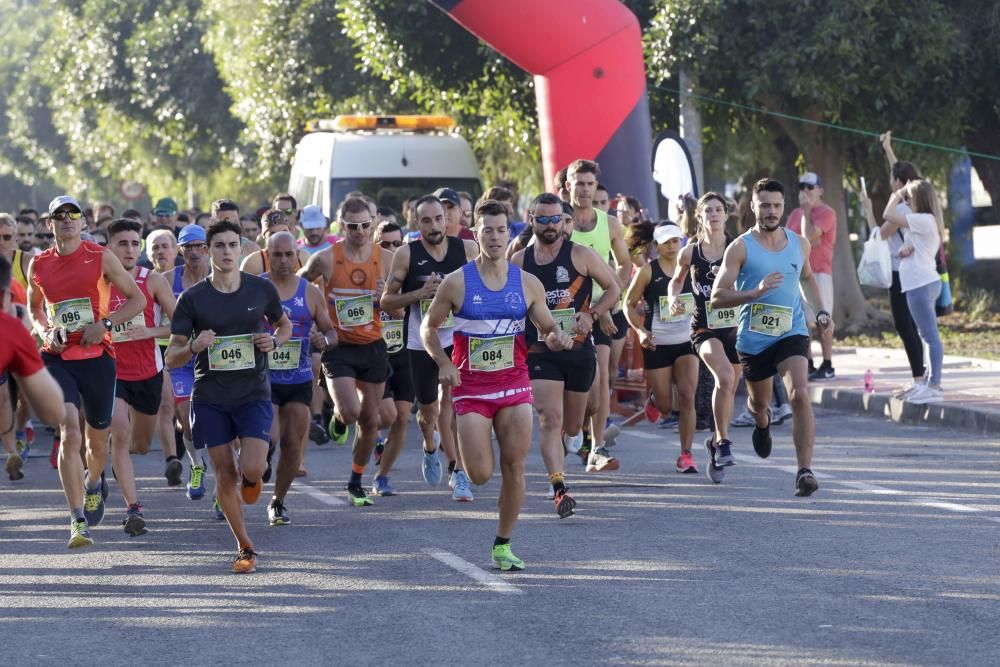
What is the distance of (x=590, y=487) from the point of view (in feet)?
37.7

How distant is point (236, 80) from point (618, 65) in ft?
63.5

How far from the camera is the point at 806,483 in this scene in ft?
33.9

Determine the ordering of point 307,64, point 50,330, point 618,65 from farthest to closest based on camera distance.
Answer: point 307,64, point 618,65, point 50,330

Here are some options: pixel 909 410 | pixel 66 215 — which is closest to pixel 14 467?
pixel 66 215

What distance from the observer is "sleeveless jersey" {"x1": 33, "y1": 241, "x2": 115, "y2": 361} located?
983 cm

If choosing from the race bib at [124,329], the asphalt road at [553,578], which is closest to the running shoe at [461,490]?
the asphalt road at [553,578]

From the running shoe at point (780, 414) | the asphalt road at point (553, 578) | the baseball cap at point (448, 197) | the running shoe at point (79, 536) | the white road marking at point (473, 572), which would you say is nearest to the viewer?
the asphalt road at point (553, 578)

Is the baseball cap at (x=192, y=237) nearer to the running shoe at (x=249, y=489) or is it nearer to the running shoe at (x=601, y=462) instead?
the running shoe at (x=249, y=489)

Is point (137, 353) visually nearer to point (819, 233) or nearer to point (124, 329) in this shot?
point (124, 329)

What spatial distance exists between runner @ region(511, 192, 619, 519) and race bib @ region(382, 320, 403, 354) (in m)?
1.38

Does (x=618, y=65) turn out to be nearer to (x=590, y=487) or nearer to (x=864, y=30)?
(x=864, y=30)

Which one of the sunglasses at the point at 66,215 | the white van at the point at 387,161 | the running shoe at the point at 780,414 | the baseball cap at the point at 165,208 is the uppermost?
the white van at the point at 387,161

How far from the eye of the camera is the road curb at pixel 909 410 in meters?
14.1

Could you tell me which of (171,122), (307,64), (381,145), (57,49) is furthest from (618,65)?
(57,49)
